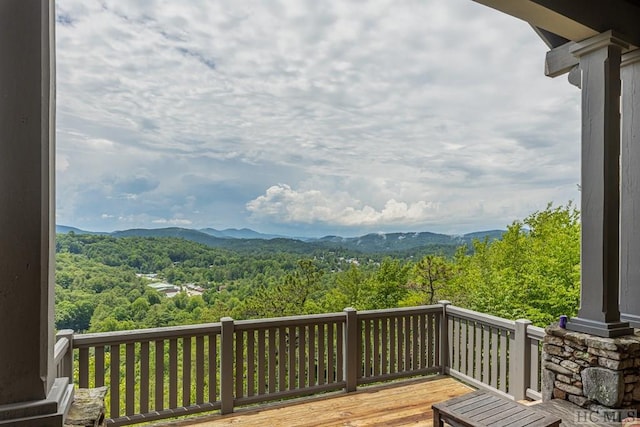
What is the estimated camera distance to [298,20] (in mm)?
6508

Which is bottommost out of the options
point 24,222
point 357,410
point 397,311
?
point 357,410

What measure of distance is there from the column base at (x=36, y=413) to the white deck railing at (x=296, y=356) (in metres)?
1.68

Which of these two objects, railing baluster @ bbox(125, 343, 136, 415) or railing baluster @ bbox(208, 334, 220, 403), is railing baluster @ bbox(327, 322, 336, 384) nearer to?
railing baluster @ bbox(208, 334, 220, 403)

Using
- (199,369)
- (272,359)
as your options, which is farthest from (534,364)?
(199,369)

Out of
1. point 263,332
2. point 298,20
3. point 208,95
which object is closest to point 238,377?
point 263,332

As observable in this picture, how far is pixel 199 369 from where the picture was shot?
365 centimetres

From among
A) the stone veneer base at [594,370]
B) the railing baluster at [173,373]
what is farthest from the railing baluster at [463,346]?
the railing baluster at [173,373]

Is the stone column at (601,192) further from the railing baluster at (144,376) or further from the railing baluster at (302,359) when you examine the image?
the railing baluster at (144,376)

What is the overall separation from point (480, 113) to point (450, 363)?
7563mm

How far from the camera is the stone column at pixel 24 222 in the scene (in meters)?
1.43

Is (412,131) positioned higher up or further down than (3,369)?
higher up

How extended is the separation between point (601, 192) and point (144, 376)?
394 centimetres

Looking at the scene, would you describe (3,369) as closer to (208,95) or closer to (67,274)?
(67,274)

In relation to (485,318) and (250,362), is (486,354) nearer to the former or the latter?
(485,318)
